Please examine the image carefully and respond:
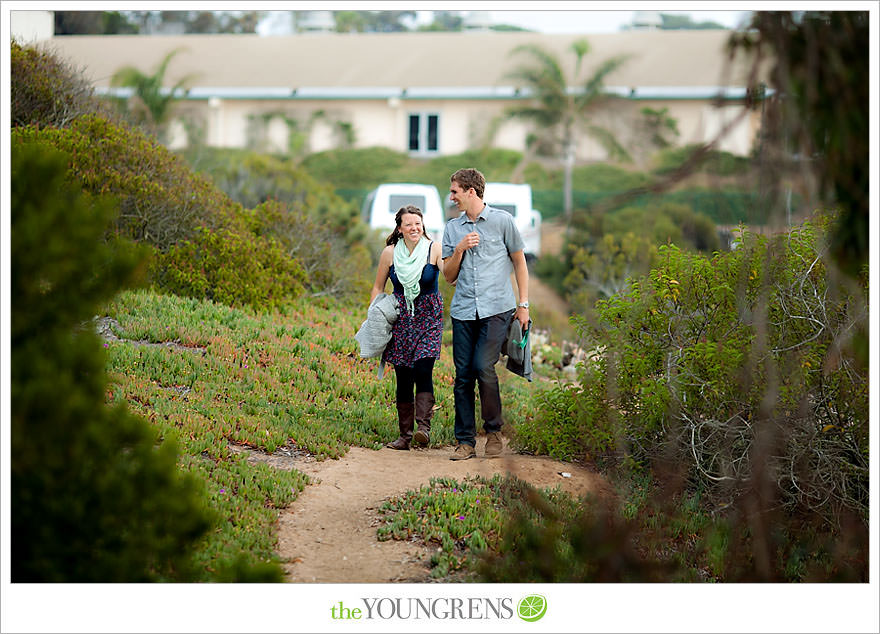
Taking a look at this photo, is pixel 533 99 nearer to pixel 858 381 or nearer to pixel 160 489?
pixel 858 381

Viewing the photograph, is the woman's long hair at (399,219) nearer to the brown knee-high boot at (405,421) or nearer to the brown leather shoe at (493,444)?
the brown knee-high boot at (405,421)

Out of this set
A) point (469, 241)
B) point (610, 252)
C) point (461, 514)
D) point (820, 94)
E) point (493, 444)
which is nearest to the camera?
point (820, 94)

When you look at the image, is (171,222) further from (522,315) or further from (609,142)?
(609,142)

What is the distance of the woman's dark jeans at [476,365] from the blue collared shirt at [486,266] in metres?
0.07

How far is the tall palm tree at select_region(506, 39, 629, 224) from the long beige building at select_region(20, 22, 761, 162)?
28cm

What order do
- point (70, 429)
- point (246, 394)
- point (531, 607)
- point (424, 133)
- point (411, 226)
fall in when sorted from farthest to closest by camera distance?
point (424, 133), point (246, 394), point (411, 226), point (531, 607), point (70, 429)

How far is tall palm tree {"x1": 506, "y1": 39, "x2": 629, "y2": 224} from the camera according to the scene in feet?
90.1

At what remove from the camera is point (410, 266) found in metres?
5.96

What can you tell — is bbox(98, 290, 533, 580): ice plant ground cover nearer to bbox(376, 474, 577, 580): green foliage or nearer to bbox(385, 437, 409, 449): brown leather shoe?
bbox(385, 437, 409, 449): brown leather shoe

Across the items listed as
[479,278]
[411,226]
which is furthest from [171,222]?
Answer: [479,278]

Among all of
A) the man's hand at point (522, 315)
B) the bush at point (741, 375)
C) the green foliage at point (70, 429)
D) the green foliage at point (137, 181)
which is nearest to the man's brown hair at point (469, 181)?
the man's hand at point (522, 315)

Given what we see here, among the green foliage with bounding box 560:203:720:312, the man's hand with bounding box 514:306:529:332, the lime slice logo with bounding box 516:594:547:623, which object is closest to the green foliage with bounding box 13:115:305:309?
the man's hand with bounding box 514:306:529:332

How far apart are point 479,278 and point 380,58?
84.3ft

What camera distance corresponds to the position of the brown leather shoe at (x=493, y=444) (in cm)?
580
